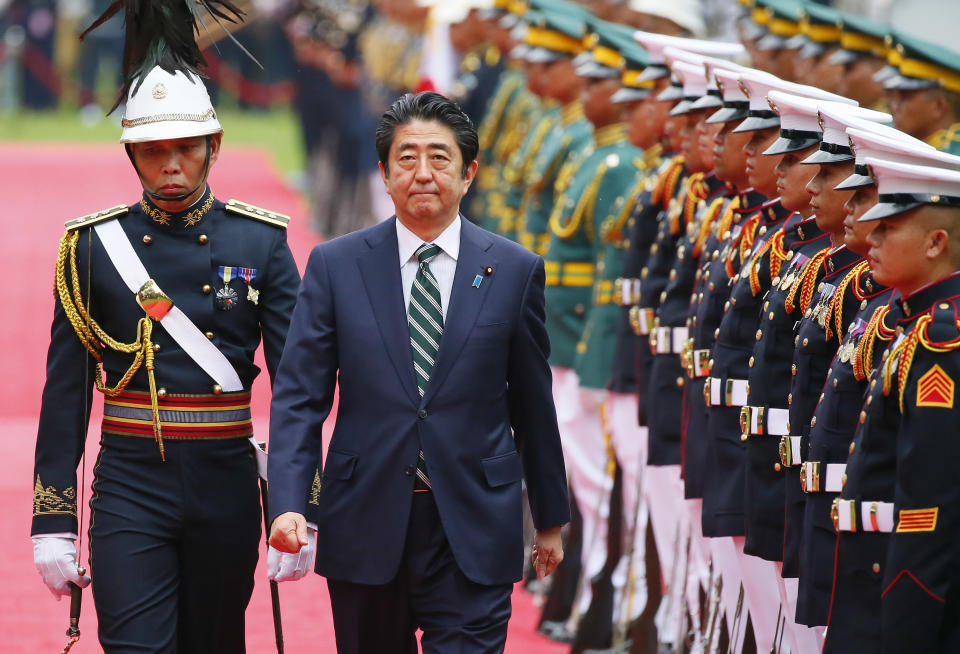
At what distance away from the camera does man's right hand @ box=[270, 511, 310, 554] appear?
14.2 feet

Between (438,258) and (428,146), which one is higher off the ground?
(428,146)

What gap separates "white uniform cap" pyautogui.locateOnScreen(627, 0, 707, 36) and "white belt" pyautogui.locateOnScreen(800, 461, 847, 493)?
4.85m

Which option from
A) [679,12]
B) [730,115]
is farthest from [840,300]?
[679,12]

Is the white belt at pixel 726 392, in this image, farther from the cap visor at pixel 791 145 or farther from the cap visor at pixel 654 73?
the cap visor at pixel 654 73

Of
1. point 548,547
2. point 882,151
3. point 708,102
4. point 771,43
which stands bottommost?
point 548,547

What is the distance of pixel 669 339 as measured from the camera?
621cm

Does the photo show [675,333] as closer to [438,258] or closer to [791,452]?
[791,452]

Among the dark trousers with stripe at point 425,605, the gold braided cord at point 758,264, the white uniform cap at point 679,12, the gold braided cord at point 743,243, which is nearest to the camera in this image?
the dark trousers with stripe at point 425,605

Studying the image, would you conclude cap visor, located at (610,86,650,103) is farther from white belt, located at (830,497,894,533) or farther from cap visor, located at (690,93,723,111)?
white belt, located at (830,497,894,533)

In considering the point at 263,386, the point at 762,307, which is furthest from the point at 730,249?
the point at 263,386

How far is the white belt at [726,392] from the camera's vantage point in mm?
5316

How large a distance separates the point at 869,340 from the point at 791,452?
0.58m

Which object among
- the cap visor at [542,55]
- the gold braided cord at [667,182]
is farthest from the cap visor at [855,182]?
the cap visor at [542,55]

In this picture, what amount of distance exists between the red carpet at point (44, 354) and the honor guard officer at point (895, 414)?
296cm
